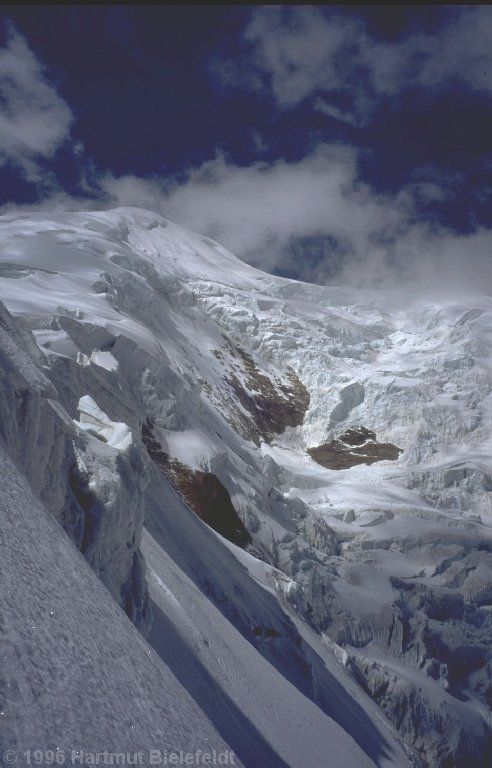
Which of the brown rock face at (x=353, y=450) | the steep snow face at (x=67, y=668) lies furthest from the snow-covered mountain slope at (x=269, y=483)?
the brown rock face at (x=353, y=450)

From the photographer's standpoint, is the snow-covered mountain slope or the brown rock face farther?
the brown rock face

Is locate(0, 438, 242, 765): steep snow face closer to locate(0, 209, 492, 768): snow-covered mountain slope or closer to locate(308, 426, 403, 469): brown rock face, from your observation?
locate(0, 209, 492, 768): snow-covered mountain slope

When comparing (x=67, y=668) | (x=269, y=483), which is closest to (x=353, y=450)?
(x=269, y=483)

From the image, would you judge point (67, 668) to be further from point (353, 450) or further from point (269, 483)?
point (353, 450)

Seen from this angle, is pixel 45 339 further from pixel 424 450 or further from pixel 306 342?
pixel 306 342

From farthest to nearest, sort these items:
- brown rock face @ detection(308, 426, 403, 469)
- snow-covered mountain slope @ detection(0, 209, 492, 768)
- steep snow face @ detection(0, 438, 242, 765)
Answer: brown rock face @ detection(308, 426, 403, 469), snow-covered mountain slope @ detection(0, 209, 492, 768), steep snow face @ detection(0, 438, 242, 765)

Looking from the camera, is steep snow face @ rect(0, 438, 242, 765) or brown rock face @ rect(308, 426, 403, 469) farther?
brown rock face @ rect(308, 426, 403, 469)

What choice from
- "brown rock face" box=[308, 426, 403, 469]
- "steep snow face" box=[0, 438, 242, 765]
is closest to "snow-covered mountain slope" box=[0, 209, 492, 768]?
"steep snow face" box=[0, 438, 242, 765]

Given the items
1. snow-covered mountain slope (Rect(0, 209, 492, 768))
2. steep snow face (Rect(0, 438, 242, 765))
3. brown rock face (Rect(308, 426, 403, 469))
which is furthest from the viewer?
brown rock face (Rect(308, 426, 403, 469))

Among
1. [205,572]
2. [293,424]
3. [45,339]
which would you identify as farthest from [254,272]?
[205,572]
